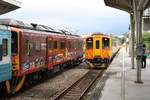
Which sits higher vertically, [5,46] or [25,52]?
[5,46]

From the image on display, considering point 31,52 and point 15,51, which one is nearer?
point 15,51

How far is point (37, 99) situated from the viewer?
15516 mm

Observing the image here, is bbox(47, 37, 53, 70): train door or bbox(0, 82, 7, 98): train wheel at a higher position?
bbox(47, 37, 53, 70): train door

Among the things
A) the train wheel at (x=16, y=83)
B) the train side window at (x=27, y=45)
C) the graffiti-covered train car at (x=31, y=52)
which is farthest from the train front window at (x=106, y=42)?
the train wheel at (x=16, y=83)

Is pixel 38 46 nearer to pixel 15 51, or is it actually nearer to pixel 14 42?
pixel 14 42

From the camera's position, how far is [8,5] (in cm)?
1833

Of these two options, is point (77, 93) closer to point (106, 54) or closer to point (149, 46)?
point (106, 54)

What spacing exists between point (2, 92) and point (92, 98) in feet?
10.4

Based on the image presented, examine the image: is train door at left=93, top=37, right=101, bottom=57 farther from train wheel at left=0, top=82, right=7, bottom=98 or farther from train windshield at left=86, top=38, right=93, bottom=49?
train wheel at left=0, top=82, right=7, bottom=98

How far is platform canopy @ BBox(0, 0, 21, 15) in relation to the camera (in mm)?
17641

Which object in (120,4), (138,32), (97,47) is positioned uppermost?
(120,4)

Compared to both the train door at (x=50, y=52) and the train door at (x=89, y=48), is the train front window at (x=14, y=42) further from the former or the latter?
the train door at (x=89, y=48)

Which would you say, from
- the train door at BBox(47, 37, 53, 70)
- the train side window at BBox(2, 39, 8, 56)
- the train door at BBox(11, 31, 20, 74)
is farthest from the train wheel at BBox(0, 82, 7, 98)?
the train door at BBox(47, 37, 53, 70)

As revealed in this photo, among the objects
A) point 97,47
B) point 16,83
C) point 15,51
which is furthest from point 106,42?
point 15,51
